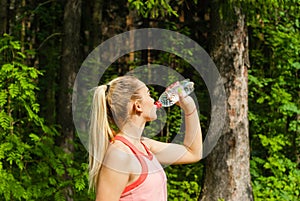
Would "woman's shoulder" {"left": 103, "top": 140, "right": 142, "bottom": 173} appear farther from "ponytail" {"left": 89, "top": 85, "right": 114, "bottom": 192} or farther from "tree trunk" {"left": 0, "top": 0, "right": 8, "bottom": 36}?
"tree trunk" {"left": 0, "top": 0, "right": 8, "bottom": 36}

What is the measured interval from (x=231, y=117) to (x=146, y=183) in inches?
170

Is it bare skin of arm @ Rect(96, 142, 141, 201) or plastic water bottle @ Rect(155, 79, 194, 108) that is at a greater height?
plastic water bottle @ Rect(155, 79, 194, 108)

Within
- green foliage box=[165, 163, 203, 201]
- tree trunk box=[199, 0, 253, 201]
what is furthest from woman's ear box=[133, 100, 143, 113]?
green foliage box=[165, 163, 203, 201]

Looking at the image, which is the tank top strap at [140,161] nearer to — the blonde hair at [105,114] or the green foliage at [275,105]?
the blonde hair at [105,114]

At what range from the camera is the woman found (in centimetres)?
253

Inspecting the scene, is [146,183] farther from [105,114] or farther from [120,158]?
[105,114]

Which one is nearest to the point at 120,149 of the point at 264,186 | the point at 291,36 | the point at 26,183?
the point at 26,183

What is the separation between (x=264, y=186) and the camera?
316 inches

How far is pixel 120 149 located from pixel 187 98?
0.47 meters

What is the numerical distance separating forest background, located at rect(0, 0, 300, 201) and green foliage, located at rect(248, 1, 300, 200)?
0.05ft

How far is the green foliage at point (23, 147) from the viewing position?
5570 millimetres

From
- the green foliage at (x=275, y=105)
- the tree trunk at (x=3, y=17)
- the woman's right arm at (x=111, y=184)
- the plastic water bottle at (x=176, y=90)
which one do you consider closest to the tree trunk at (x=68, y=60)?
the tree trunk at (x=3, y=17)

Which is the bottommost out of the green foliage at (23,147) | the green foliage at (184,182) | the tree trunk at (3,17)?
the green foliage at (184,182)

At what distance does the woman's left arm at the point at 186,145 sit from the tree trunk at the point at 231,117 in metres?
3.72
